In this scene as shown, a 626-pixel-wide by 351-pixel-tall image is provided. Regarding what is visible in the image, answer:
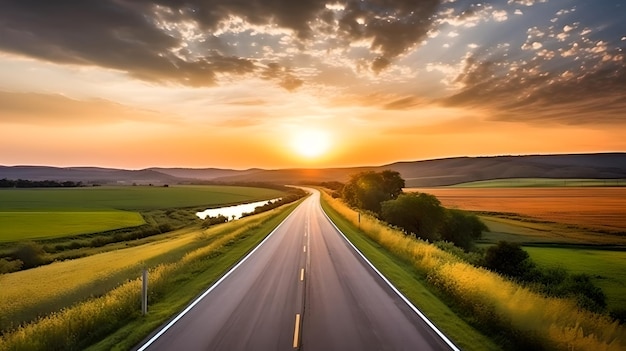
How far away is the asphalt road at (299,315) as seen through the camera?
11.2 metres

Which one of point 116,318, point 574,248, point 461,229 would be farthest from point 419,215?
point 116,318

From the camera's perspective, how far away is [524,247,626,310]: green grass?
34812 millimetres

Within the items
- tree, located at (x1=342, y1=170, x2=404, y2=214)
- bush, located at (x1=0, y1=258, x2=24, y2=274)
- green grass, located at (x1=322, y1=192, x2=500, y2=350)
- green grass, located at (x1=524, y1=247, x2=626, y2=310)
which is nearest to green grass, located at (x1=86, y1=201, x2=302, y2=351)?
green grass, located at (x1=322, y1=192, x2=500, y2=350)

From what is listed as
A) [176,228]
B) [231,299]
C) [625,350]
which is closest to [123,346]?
[231,299]

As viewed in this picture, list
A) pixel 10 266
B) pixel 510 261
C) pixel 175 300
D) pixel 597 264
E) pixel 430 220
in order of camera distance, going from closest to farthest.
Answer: pixel 175 300
pixel 10 266
pixel 510 261
pixel 597 264
pixel 430 220

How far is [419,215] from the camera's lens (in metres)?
65.4

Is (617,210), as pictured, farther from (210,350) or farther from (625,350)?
(210,350)

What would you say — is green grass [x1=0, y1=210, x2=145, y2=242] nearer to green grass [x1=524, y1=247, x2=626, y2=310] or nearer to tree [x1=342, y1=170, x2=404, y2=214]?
tree [x1=342, y1=170, x2=404, y2=214]

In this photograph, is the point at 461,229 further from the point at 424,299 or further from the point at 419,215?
the point at 424,299

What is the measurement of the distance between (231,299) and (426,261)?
11620mm

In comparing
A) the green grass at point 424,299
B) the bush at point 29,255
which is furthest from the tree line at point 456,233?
the bush at point 29,255

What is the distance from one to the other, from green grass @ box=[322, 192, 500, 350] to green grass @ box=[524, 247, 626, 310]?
18444mm

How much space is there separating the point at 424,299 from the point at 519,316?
4151 millimetres

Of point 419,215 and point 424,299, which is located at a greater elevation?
point 424,299
